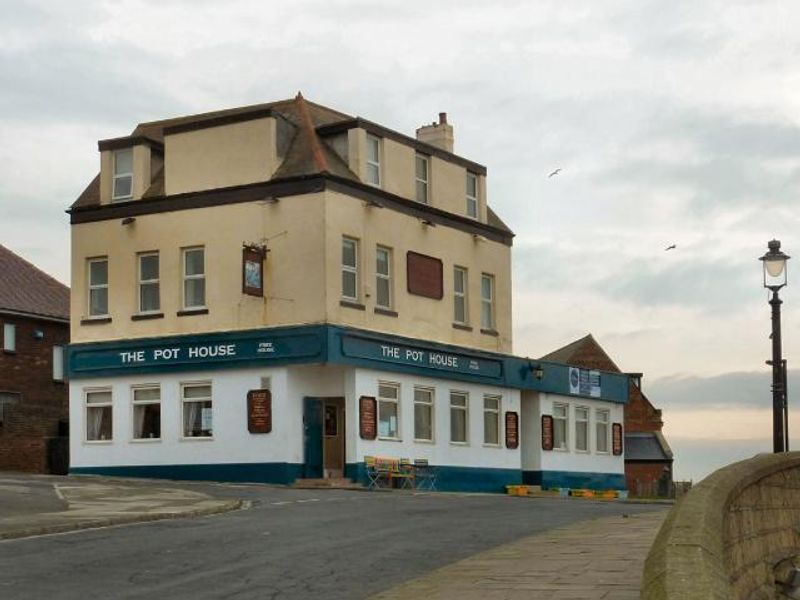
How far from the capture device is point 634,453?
6825cm

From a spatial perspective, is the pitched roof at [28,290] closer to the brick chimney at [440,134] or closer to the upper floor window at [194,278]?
the upper floor window at [194,278]

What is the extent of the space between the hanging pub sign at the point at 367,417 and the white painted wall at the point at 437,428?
13 centimetres

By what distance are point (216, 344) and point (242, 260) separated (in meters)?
2.46

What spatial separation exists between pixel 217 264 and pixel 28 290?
11.8 metres

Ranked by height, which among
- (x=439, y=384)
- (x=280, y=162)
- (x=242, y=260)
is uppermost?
(x=280, y=162)

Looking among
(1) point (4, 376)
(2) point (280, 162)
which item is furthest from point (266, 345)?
(1) point (4, 376)

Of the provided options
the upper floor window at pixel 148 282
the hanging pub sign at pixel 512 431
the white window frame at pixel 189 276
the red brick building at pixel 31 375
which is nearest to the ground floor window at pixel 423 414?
the hanging pub sign at pixel 512 431

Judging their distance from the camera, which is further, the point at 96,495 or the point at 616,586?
the point at 96,495

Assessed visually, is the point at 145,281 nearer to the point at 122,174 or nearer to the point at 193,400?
the point at 122,174

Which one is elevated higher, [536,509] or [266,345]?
[266,345]

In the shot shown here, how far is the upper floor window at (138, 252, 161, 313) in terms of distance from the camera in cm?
4144

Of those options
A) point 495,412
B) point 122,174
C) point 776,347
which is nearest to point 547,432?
point 495,412

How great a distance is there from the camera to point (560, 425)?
50.9 m

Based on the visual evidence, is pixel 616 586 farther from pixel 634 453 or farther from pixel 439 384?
pixel 634 453
